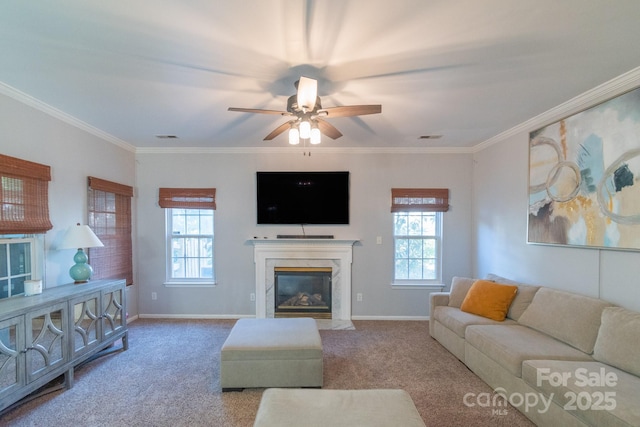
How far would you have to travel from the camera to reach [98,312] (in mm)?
2957

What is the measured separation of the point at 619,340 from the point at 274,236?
3717 mm

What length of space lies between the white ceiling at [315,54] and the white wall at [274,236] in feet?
4.45

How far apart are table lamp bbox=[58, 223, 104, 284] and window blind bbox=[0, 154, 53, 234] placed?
0.60ft

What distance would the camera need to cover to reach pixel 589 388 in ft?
5.95

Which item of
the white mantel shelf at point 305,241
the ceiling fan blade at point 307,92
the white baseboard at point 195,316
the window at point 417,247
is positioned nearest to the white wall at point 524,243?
the window at point 417,247

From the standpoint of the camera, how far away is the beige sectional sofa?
1.77m

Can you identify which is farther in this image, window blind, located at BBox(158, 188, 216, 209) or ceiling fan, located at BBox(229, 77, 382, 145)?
window blind, located at BBox(158, 188, 216, 209)

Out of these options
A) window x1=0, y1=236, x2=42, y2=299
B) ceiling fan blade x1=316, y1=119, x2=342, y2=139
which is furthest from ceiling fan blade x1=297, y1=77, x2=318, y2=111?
window x1=0, y1=236, x2=42, y2=299

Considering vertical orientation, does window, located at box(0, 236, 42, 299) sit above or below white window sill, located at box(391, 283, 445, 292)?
above

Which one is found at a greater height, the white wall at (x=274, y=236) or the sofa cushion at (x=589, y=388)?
the white wall at (x=274, y=236)

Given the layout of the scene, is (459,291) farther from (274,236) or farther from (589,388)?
(274,236)

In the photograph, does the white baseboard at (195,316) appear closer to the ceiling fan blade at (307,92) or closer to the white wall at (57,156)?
the white wall at (57,156)

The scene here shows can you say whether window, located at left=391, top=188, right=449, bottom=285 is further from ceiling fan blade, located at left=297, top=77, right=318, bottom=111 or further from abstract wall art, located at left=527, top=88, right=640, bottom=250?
ceiling fan blade, located at left=297, top=77, right=318, bottom=111

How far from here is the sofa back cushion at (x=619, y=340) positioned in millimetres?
1962
